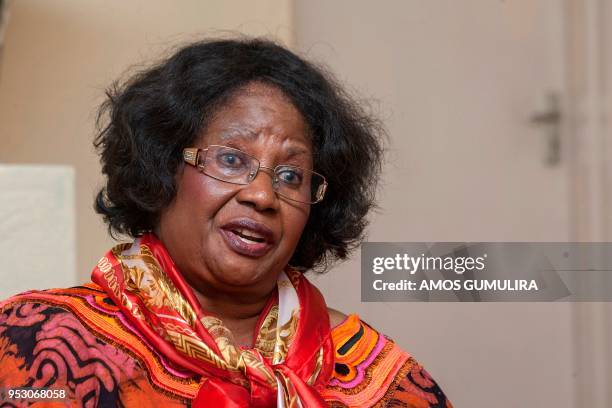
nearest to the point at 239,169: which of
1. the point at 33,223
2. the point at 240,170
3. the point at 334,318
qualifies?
the point at 240,170

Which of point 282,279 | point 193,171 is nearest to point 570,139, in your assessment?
point 282,279

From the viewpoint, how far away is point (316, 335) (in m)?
2.44

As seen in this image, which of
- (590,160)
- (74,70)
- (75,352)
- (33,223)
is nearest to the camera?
(75,352)

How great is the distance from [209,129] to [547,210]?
185 cm

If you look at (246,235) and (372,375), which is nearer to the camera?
(246,235)

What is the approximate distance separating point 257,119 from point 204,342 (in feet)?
1.57

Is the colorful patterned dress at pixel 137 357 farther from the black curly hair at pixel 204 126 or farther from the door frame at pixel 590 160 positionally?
the door frame at pixel 590 160

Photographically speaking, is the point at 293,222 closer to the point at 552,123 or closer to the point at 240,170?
the point at 240,170

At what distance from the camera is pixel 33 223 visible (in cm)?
284

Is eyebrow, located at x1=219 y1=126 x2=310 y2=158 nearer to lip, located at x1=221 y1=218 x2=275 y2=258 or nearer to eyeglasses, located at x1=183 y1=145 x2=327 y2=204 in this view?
eyeglasses, located at x1=183 y1=145 x2=327 y2=204

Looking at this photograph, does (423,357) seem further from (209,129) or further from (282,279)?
(209,129)

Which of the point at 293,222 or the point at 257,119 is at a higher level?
the point at 257,119

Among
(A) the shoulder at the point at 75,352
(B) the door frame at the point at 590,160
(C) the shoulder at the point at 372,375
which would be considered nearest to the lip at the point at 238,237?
(A) the shoulder at the point at 75,352

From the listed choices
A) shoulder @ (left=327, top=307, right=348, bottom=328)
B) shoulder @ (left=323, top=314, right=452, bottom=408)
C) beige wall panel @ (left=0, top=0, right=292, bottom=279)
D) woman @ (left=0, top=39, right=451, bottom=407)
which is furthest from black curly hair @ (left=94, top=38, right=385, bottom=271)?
beige wall panel @ (left=0, top=0, right=292, bottom=279)
